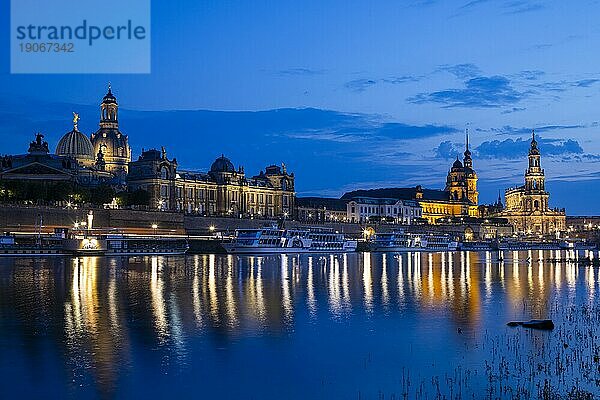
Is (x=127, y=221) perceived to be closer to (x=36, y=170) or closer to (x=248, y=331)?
(x=36, y=170)

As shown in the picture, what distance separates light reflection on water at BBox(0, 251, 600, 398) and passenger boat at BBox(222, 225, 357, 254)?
46.5 m

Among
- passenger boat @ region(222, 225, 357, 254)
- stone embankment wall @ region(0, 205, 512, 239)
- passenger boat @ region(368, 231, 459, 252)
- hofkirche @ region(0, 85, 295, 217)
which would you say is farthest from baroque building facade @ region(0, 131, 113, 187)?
passenger boat @ region(368, 231, 459, 252)

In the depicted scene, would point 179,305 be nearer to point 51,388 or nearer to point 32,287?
point 32,287

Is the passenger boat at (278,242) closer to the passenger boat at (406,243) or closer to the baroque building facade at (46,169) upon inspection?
the passenger boat at (406,243)

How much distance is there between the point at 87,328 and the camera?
28141 millimetres

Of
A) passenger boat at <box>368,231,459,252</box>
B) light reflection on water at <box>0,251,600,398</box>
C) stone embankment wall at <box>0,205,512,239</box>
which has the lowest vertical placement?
light reflection on water at <box>0,251,600,398</box>

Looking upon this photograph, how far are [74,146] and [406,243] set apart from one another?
213ft

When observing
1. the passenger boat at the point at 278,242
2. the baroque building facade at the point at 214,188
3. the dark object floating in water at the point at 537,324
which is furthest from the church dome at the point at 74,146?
the dark object floating in water at the point at 537,324

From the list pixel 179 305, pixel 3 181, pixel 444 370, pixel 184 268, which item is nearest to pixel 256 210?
pixel 3 181

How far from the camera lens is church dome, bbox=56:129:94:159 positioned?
146m

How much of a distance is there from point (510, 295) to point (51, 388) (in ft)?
95.8

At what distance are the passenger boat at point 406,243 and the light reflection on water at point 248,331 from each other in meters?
81.4

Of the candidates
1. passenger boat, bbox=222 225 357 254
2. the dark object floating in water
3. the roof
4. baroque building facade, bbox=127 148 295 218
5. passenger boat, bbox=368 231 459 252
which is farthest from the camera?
the roof

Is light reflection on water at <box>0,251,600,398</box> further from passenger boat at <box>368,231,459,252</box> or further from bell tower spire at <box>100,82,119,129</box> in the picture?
bell tower spire at <box>100,82,119,129</box>
